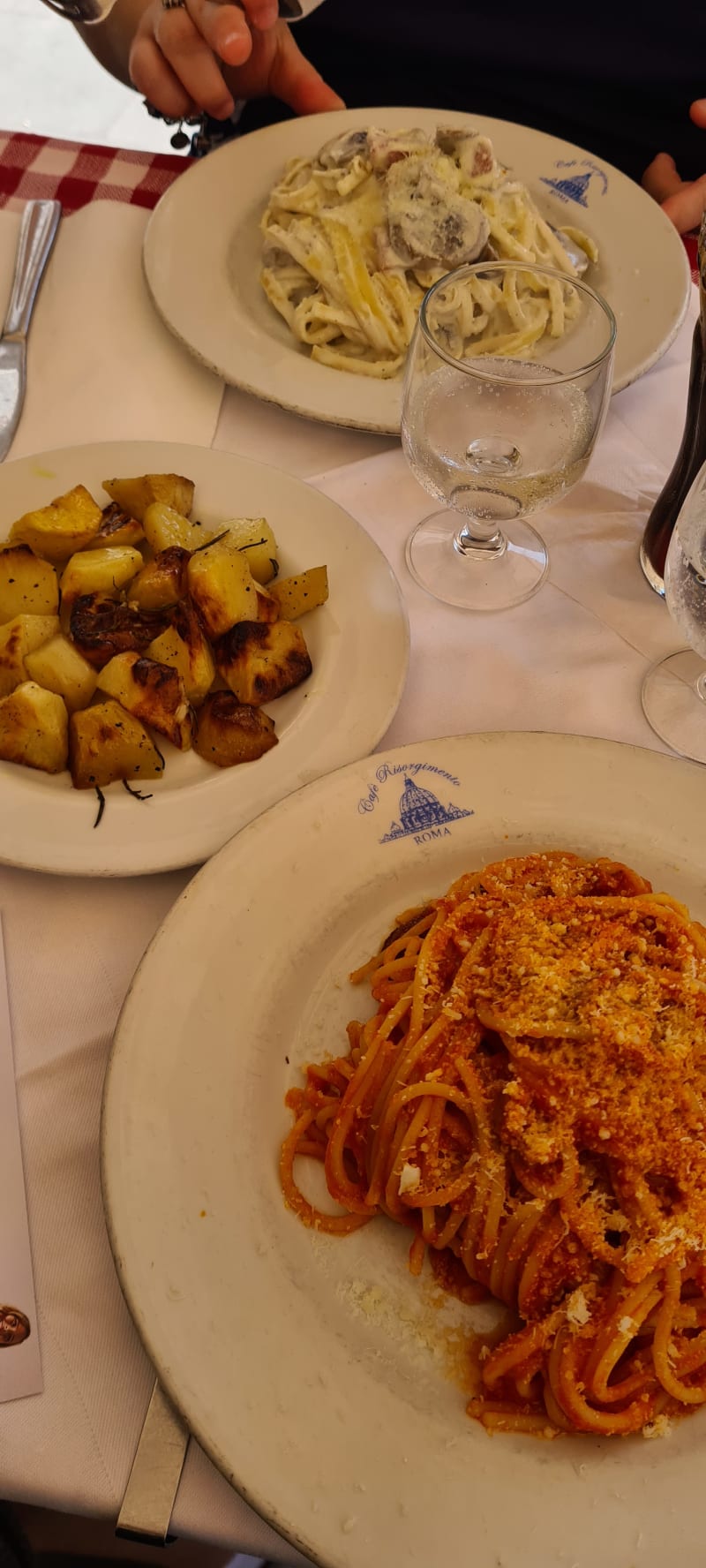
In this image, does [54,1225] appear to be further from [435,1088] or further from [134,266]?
[134,266]

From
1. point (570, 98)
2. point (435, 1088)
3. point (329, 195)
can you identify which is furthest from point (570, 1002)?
point (570, 98)

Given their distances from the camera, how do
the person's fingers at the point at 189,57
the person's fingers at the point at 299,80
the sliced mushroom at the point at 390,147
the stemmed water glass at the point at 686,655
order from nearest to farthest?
the stemmed water glass at the point at 686,655 → the sliced mushroom at the point at 390,147 → the person's fingers at the point at 189,57 → the person's fingers at the point at 299,80

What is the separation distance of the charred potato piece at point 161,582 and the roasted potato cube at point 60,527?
0.09m

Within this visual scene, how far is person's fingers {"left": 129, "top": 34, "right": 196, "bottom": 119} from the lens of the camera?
74.3 inches

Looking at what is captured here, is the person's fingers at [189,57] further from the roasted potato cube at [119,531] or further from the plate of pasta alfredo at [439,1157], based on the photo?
the plate of pasta alfredo at [439,1157]

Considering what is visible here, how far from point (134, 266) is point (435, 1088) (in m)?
1.39

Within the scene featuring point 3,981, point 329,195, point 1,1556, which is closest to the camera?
point 3,981

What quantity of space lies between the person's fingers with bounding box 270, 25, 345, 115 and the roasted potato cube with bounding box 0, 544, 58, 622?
1.24 metres

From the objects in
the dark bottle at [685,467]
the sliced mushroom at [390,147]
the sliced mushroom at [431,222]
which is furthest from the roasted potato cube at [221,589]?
the sliced mushroom at [390,147]

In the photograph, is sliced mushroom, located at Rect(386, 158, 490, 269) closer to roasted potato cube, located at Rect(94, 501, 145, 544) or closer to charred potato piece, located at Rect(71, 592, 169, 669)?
roasted potato cube, located at Rect(94, 501, 145, 544)

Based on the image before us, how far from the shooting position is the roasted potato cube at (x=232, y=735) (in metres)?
1.08

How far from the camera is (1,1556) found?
1.29 metres

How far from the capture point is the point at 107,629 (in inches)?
44.7

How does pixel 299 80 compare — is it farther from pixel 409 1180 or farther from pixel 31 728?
pixel 409 1180
